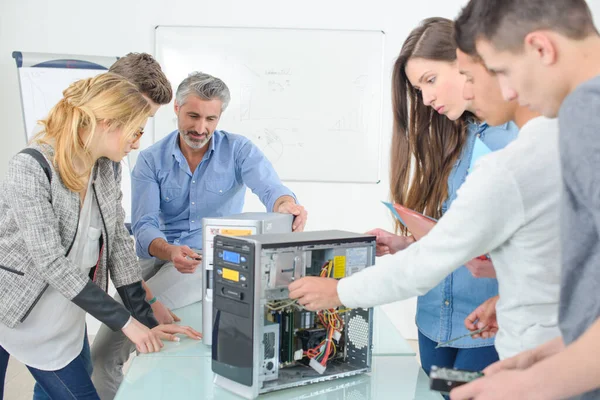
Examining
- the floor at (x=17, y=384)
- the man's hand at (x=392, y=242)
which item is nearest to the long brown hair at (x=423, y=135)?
the man's hand at (x=392, y=242)

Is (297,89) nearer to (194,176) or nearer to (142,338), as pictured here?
(194,176)

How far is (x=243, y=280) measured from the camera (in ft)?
4.05

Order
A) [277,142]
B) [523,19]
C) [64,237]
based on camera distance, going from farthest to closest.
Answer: [277,142], [64,237], [523,19]

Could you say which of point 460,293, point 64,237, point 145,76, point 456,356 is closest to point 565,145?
point 460,293

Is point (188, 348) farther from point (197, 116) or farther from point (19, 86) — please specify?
point (19, 86)

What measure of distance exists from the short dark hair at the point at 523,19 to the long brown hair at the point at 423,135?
63cm

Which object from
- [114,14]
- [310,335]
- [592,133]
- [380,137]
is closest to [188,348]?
[310,335]

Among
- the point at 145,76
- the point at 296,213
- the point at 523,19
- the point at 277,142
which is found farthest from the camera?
the point at 277,142

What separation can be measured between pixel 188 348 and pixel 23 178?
603mm

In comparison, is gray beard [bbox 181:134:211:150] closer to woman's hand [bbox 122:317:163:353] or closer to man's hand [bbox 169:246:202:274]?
man's hand [bbox 169:246:202:274]

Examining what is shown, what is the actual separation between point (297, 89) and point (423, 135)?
218cm

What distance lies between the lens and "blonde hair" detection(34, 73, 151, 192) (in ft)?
5.04

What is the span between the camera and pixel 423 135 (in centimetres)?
173

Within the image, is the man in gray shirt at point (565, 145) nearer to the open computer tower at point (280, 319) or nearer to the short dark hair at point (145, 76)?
the open computer tower at point (280, 319)
